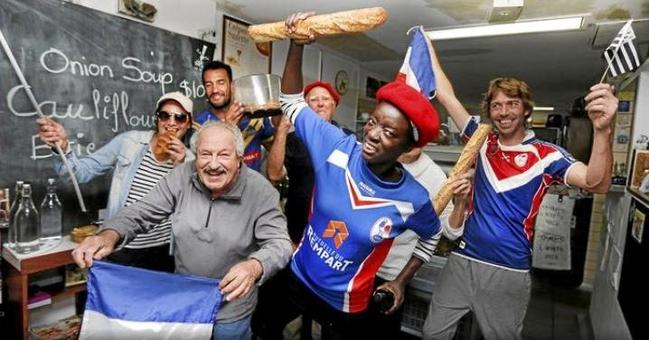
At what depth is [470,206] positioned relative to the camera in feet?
6.07

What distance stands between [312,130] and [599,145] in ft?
3.53

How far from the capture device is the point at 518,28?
9.73ft

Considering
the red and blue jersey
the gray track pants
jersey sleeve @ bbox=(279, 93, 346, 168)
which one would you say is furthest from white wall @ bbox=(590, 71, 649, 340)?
jersey sleeve @ bbox=(279, 93, 346, 168)

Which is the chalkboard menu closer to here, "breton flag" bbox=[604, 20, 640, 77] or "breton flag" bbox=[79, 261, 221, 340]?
"breton flag" bbox=[79, 261, 221, 340]

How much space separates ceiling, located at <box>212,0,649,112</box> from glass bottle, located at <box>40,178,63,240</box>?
1.83m

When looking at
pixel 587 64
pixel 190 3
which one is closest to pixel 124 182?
pixel 190 3

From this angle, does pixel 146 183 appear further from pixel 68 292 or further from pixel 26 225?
pixel 68 292

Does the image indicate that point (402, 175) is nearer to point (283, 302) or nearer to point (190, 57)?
point (283, 302)

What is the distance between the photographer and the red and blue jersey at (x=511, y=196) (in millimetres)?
1714

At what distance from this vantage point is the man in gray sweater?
4.57 ft

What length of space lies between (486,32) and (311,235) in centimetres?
257

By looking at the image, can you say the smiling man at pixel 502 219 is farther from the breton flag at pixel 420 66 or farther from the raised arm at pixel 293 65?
the raised arm at pixel 293 65

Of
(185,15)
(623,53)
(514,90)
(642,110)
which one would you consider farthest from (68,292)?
(642,110)

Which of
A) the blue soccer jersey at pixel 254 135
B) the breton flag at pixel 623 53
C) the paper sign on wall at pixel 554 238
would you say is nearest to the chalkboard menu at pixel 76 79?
Result: the blue soccer jersey at pixel 254 135
